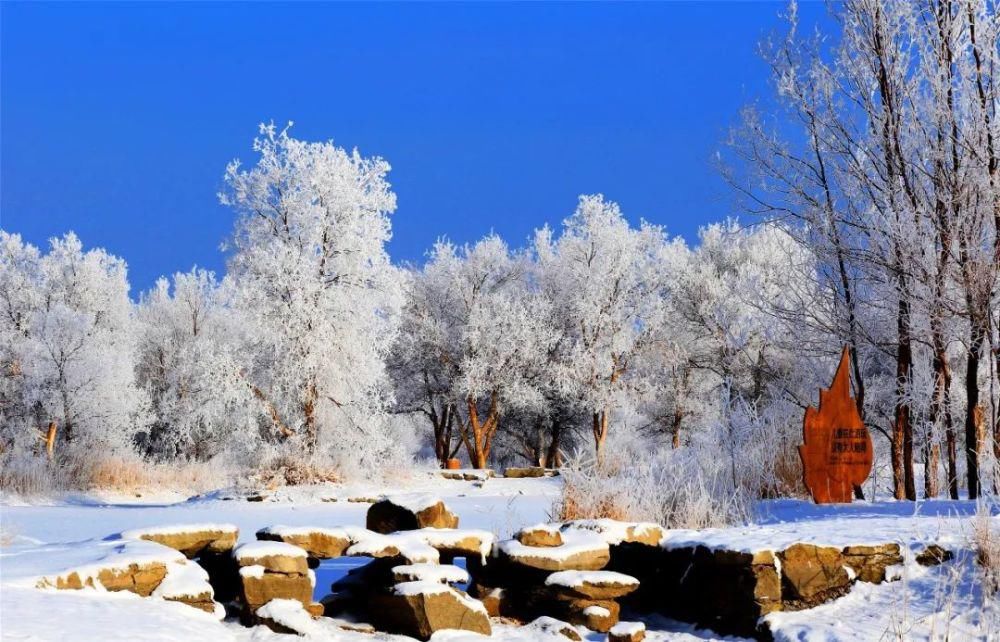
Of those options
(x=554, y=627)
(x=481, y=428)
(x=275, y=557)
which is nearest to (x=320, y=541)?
(x=275, y=557)

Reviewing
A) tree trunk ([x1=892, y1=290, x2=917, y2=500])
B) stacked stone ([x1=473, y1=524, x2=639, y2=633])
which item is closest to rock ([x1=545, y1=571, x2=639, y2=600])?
stacked stone ([x1=473, y1=524, x2=639, y2=633])

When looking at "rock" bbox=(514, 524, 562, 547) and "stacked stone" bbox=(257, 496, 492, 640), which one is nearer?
"stacked stone" bbox=(257, 496, 492, 640)

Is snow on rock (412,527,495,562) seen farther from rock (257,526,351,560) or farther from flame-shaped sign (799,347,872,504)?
flame-shaped sign (799,347,872,504)

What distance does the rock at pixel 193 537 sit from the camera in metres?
8.19

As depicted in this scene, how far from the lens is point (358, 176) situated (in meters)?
21.8

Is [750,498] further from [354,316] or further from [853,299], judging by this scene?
[354,316]

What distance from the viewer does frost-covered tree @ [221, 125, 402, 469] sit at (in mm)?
20156

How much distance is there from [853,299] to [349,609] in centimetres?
805

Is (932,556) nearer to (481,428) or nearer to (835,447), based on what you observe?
(835,447)

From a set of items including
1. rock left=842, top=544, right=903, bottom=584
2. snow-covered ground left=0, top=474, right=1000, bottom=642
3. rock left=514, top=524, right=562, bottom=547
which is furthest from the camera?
rock left=514, top=524, right=562, bottom=547

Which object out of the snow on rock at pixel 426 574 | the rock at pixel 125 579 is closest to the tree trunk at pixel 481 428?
the snow on rock at pixel 426 574

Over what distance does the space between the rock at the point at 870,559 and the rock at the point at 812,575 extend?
0.26 feet

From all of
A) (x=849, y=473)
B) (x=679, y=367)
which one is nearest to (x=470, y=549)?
(x=849, y=473)

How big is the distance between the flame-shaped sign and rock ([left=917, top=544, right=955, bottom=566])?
11.1 ft
